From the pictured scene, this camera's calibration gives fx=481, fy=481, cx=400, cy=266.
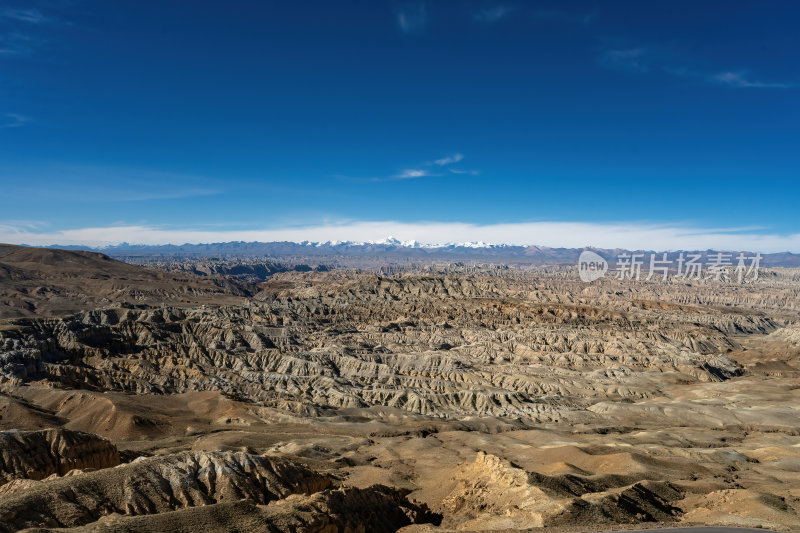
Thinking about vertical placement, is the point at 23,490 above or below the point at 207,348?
above

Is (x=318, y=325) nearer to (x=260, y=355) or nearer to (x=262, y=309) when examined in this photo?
(x=262, y=309)

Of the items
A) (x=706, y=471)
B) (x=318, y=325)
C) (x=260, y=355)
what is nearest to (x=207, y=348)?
(x=260, y=355)

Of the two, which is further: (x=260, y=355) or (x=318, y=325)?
(x=318, y=325)

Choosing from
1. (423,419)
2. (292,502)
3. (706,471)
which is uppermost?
(292,502)

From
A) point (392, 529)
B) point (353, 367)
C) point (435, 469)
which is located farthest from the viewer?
point (353, 367)

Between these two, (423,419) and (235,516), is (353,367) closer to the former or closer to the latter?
(423,419)

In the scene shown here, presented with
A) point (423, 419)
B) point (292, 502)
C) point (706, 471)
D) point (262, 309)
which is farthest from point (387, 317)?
point (292, 502)

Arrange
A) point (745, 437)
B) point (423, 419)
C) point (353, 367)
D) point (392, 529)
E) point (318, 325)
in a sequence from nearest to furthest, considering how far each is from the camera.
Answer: point (392, 529)
point (745, 437)
point (423, 419)
point (353, 367)
point (318, 325)
